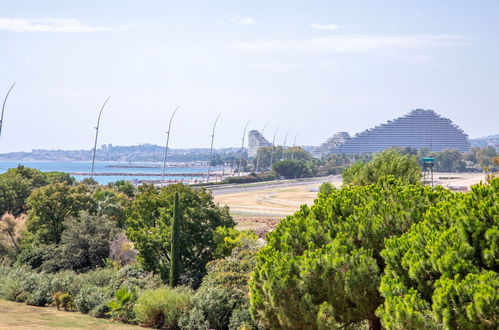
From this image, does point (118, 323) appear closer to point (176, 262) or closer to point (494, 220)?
point (176, 262)

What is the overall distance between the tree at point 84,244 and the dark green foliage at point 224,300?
12.5 meters

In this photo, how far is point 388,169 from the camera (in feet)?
143

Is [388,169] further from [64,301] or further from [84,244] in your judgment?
[64,301]

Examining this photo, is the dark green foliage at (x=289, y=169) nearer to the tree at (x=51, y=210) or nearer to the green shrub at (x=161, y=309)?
the tree at (x=51, y=210)

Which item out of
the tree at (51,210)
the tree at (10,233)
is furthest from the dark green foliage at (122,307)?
the tree at (10,233)

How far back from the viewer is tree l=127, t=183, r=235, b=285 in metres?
35.3

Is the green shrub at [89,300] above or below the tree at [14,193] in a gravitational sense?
below

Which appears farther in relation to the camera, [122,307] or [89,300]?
[89,300]

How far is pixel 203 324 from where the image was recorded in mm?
27188

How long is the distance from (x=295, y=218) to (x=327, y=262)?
3.72 meters

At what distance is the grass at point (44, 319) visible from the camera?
2653 centimetres

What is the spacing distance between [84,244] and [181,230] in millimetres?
8745

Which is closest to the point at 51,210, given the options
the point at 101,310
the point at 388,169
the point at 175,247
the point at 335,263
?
the point at 175,247

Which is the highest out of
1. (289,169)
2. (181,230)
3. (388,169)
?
(388,169)
